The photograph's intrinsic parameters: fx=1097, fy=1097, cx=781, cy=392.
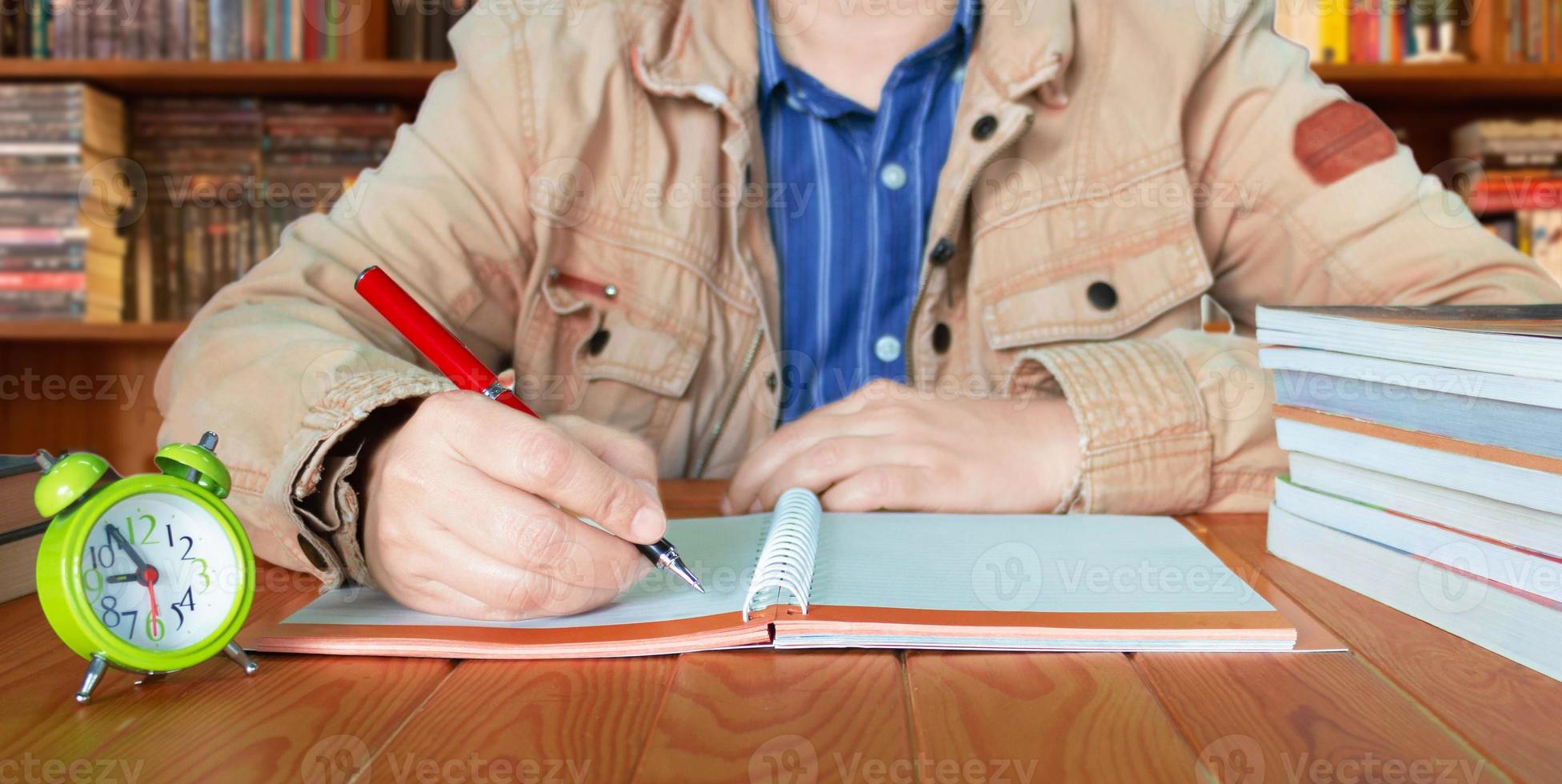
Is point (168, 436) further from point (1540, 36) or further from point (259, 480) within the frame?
point (1540, 36)

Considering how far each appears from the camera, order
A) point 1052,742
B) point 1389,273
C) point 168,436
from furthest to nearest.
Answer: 1. point 1389,273
2. point 168,436
3. point 1052,742

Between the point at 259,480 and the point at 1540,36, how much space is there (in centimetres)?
245

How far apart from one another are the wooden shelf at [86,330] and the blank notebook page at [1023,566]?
1985mm

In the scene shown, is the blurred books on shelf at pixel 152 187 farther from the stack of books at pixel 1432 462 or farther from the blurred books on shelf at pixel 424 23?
the stack of books at pixel 1432 462

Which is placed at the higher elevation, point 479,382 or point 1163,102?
point 1163,102

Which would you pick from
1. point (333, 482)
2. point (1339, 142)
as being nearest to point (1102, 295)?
point (1339, 142)

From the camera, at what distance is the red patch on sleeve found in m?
1.10

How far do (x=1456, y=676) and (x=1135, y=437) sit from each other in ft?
1.18

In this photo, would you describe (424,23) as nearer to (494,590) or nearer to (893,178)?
(893,178)

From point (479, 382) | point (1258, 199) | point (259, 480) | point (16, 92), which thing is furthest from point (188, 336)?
point (16, 92)

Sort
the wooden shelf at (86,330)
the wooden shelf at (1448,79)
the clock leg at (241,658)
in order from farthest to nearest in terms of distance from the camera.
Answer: the wooden shelf at (86,330)
the wooden shelf at (1448,79)
the clock leg at (241,658)

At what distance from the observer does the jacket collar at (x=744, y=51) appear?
111 centimetres

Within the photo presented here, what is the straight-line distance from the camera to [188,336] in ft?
2.80

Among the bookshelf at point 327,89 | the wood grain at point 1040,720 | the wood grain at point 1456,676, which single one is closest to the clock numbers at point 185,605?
the wood grain at point 1040,720
